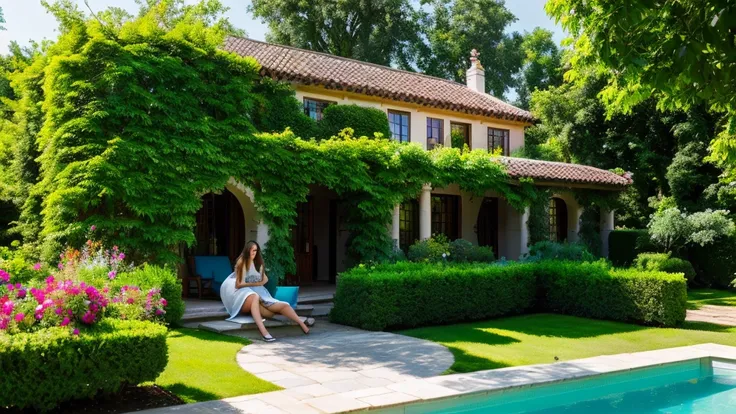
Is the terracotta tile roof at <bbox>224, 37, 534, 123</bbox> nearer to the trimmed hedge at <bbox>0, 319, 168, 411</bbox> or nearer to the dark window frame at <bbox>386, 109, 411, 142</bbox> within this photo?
the dark window frame at <bbox>386, 109, 411, 142</bbox>

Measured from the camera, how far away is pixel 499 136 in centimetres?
2277

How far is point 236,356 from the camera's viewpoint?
354 inches

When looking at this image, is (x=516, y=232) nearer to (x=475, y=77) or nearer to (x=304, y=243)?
(x=304, y=243)

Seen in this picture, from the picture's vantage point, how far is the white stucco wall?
17.7 m

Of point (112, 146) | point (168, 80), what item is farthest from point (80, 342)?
point (168, 80)

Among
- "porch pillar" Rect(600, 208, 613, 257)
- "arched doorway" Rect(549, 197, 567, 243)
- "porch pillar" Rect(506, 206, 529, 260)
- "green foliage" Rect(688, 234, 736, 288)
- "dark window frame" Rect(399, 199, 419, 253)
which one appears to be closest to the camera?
"dark window frame" Rect(399, 199, 419, 253)

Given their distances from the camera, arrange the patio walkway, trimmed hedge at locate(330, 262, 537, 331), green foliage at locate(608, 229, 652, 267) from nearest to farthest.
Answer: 1. trimmed hedge at locate(330, 262, 537, 331)
2. the patio walkway
3. green foliage at locate(608, 229, 652, 267)

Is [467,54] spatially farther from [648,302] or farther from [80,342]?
[80,342]

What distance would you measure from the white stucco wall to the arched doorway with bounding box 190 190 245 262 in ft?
11.6

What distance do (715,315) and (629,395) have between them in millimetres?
8140

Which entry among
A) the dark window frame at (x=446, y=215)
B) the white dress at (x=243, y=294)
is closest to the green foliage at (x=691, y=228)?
the dark window frame at (x=446, y=215)

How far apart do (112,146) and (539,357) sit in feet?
29.4

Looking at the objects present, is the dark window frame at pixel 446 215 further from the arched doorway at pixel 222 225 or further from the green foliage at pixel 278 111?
the arched doorway at pixel 222 225

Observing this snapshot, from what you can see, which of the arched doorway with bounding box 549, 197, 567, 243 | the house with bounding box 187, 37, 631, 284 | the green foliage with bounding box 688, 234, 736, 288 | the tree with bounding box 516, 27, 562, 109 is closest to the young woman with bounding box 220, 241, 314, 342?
the house with bounding box 187, 37, 631, 284
